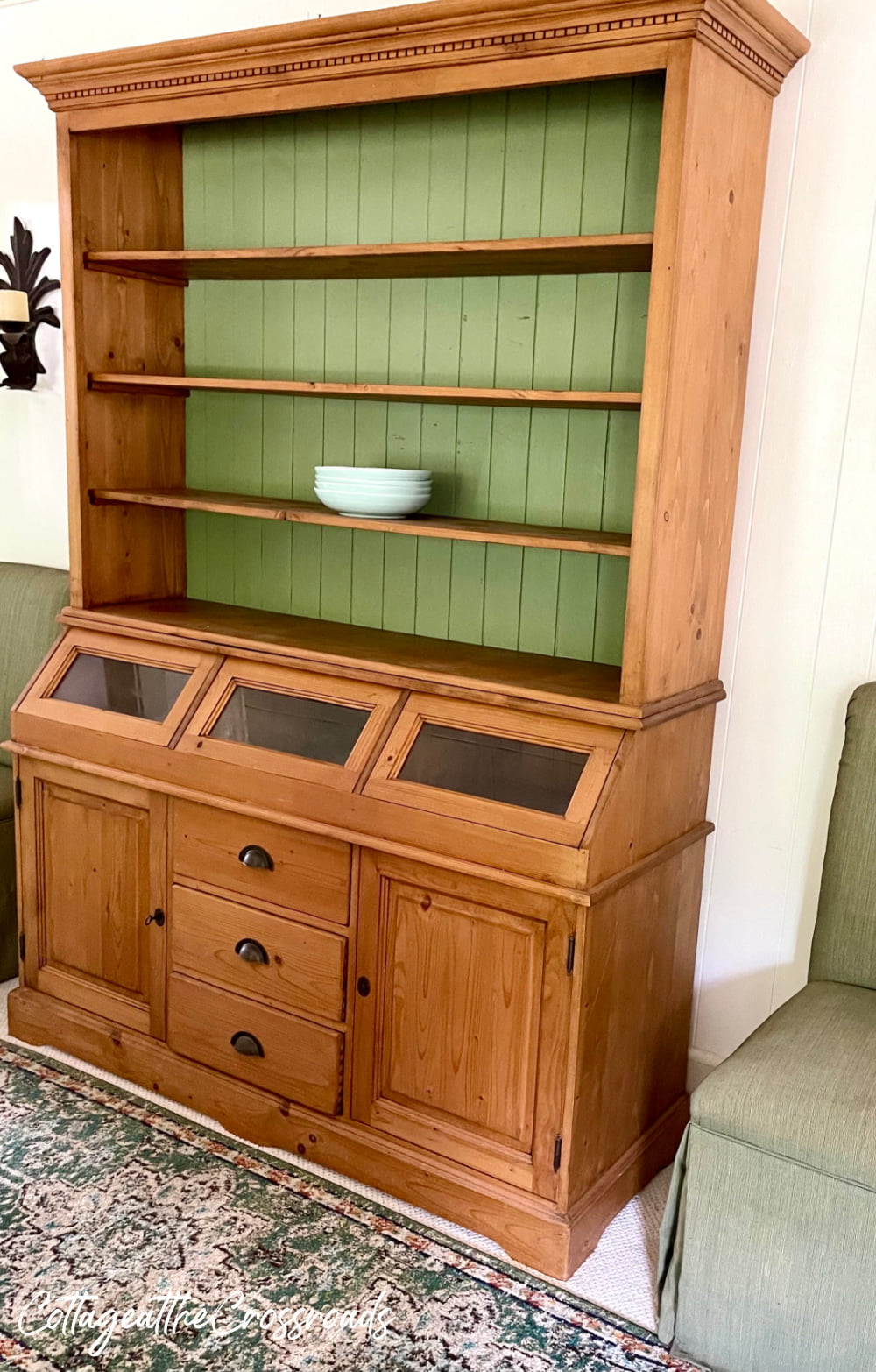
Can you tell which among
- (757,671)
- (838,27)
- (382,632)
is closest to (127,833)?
(382,632)

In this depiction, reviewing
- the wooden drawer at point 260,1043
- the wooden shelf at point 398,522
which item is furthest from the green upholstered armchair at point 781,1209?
the wooden shelf at point 398,522

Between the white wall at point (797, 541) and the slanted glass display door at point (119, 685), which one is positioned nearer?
the white wall at point (797, 541)

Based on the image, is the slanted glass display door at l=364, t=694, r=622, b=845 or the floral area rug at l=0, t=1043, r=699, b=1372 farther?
the slanted glass display door at l=364, t=694, r=622, b=845

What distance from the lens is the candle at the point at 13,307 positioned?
330 cm

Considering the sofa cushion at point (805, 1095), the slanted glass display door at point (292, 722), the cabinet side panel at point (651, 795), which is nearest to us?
the sofa cushion at point (805, 1095)

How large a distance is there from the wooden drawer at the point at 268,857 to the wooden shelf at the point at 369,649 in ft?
1.18

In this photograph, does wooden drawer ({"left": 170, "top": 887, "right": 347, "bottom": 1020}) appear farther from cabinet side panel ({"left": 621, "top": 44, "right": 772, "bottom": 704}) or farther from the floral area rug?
cabinet side panel ({"left": 621, "top": 44, "right": 772, "bottom": 704})

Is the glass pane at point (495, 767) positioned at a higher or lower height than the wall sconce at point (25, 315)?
lower

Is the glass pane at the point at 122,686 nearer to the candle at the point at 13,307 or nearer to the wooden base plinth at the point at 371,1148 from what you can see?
the wooden base plinth at the point at 371,1148

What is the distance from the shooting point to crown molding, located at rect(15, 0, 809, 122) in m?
1.91

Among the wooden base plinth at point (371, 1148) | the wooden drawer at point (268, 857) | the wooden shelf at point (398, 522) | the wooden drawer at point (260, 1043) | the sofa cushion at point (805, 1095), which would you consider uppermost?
the wooden shelf at point (398, 522)

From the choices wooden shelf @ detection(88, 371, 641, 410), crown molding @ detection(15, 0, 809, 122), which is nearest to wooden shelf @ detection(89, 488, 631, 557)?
wooden shelf @ detection(88, 371, 641, 410)

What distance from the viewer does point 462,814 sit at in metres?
2.15

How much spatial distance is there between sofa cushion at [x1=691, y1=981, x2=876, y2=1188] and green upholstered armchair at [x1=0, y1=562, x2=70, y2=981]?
1970mm
